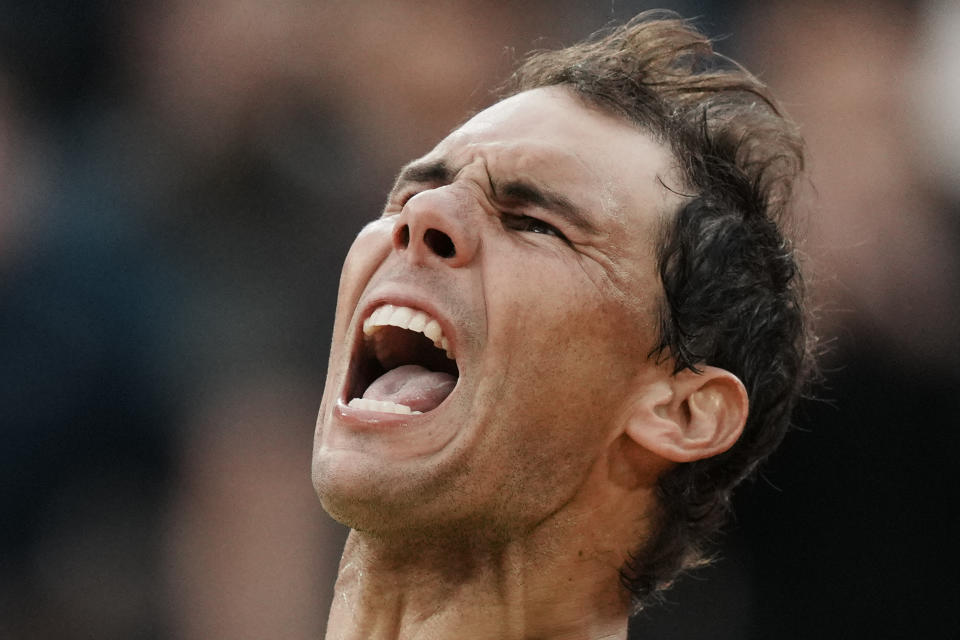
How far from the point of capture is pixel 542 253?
2.36m

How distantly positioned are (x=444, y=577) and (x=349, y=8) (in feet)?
9.36

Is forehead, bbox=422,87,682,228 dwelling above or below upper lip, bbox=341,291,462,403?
above

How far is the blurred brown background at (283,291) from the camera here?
12.5 feet

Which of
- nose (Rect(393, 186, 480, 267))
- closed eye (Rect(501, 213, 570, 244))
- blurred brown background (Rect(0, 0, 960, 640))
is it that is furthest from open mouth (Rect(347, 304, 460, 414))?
blurred brown background (Rect(0, 0, 960, 640))

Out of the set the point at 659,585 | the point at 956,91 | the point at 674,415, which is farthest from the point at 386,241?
the point at 956,91

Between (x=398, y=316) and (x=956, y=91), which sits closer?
(x=398, y=316)

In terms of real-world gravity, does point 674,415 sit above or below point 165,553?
above

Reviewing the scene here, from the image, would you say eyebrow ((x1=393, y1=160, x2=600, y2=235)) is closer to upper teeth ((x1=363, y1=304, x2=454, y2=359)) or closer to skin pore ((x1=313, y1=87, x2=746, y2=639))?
skin pore ((x1=313, y1=87, x2=746, y2=639))

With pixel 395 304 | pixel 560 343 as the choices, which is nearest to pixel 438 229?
pixel 395 304

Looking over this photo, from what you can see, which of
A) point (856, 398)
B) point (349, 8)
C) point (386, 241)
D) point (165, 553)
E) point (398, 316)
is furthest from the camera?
point (349, 8)

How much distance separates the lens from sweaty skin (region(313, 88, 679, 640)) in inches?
88.7

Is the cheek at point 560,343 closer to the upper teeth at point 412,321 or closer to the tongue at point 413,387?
the upper teeth at point 412,321

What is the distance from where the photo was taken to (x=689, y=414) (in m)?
2.46

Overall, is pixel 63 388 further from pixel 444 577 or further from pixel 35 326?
pixel 444 577
